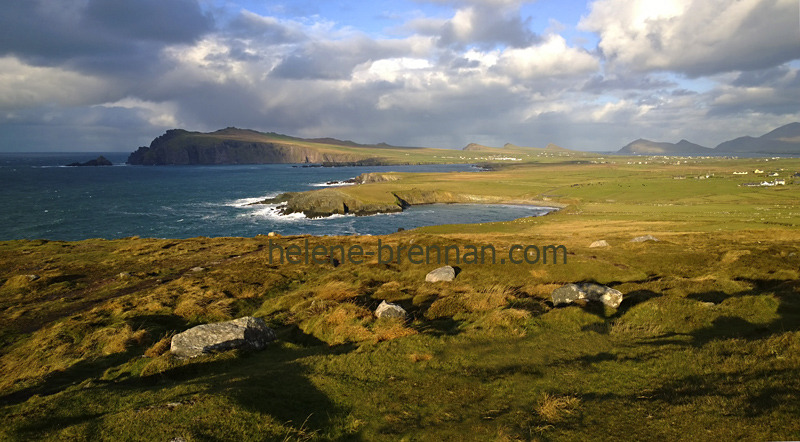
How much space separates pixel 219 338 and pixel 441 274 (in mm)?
Result: 17339

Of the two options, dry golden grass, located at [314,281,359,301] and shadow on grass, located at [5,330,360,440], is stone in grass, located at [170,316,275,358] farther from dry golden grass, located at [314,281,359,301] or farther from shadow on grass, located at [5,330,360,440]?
dry golden grass, located at [314,281,359,301]

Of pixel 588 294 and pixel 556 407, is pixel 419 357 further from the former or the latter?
pixel 588 294

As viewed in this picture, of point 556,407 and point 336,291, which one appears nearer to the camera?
point 556,407

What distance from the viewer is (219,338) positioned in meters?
17.2

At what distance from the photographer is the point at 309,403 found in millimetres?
12055

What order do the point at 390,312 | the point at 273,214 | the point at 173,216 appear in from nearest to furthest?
the point at 390,312 < the point at 173,216 < the point at 273,214

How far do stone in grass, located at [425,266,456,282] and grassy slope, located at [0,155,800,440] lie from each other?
3.30 ft

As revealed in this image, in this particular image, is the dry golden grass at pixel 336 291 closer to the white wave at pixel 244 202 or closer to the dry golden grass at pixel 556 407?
the dry golden grass at pixel 556 407

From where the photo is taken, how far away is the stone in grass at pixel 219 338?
16.7 metres

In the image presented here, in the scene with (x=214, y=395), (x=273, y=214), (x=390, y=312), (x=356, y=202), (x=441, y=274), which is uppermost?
(x=214, y=395)

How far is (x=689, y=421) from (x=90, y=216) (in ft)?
419

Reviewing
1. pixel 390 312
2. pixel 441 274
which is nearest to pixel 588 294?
pixel 441 274

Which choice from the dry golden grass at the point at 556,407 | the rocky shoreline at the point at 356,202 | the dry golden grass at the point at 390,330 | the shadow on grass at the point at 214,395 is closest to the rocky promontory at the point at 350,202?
the rocky shoreline at the point at 356,202

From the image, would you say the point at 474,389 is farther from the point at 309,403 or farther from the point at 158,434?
the point at 158,434
